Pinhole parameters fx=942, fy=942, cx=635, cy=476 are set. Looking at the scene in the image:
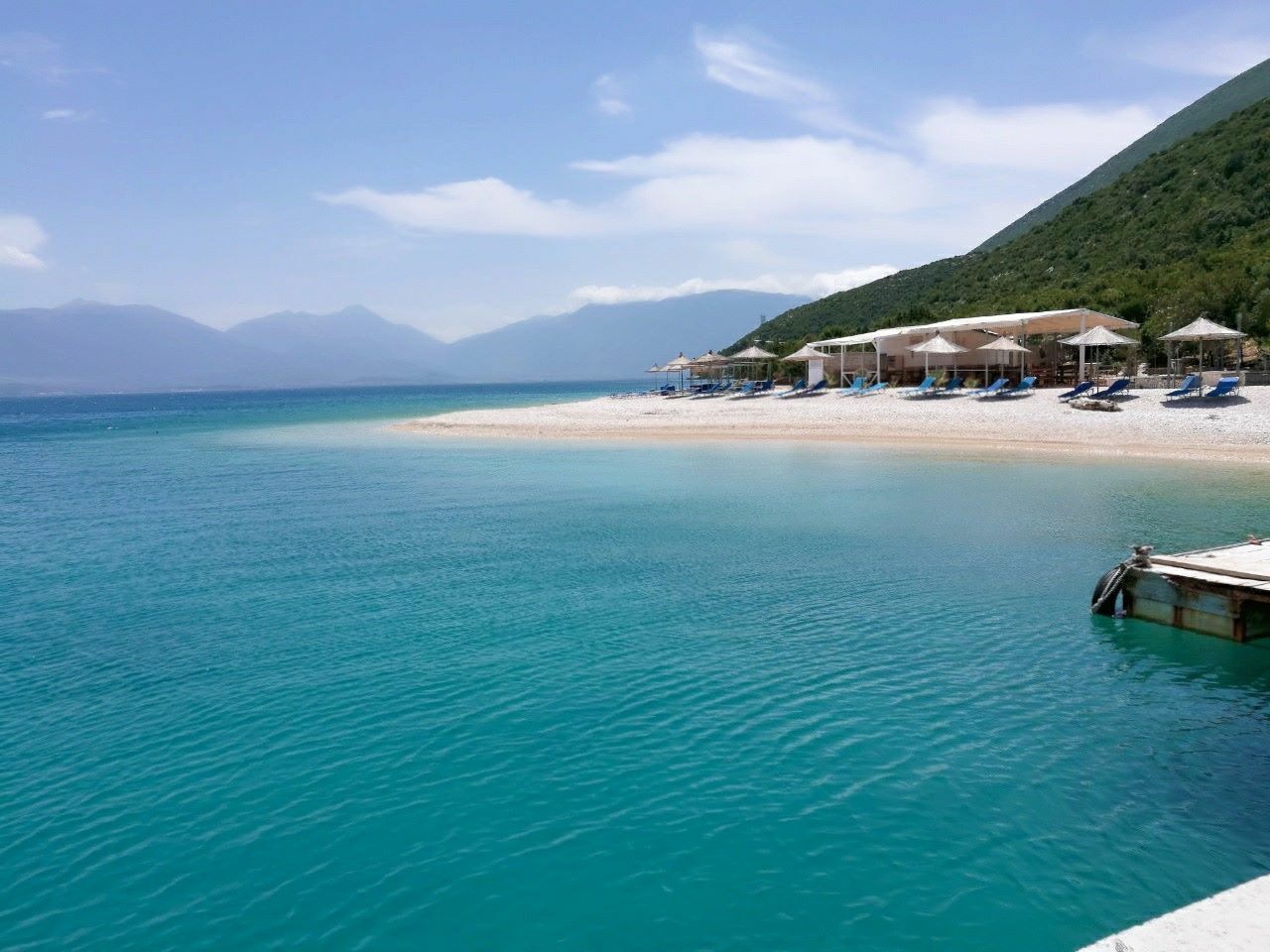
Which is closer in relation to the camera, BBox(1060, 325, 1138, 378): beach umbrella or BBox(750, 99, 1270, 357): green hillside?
BBox(1060, 325, 1138, 378): beach umbrella

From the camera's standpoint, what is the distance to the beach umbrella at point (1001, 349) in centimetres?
4075

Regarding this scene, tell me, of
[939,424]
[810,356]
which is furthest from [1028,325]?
[810,356]

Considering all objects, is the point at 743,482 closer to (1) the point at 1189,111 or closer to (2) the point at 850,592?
(2) the point at 850,592

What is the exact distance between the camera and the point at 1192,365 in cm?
3909

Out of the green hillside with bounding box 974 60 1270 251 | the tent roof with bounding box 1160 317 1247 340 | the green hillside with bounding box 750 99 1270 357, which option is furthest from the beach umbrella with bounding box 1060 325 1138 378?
the green hillside with bounding box 974 60 1270 251

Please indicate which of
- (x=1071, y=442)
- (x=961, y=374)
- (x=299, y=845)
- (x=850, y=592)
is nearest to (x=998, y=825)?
(x=299, y=845)

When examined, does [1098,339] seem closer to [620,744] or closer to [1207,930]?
[620,744]

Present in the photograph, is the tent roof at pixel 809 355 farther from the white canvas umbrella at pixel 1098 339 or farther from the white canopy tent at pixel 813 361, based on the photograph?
the white canvas umbrella at pixel 1098 339

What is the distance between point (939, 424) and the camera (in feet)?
125

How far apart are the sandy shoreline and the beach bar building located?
354cm

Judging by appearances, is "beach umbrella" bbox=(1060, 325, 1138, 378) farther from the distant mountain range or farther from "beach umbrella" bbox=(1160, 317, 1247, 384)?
the distant mountain range

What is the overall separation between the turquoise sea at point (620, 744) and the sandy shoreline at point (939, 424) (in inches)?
500

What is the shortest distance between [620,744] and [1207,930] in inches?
199

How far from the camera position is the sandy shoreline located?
30.4 m
